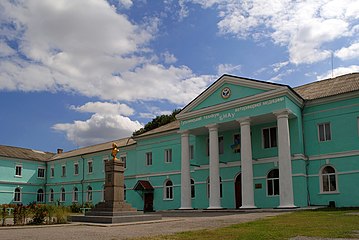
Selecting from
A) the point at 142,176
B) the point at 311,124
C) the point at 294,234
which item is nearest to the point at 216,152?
the point at 311,124

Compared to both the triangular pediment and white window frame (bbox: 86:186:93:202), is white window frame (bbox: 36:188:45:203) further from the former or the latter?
the triangular pediment

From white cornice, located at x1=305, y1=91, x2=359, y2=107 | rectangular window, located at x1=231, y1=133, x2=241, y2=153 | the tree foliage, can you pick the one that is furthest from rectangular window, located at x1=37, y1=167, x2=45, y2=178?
white cornice, located at x1=305, y1=91, x2=359, y2=107

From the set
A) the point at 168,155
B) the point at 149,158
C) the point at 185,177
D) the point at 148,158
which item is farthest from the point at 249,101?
the point at 148,158

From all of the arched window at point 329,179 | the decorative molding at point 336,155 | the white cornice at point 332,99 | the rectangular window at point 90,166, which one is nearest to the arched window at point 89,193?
the rectangular window at point 90,166

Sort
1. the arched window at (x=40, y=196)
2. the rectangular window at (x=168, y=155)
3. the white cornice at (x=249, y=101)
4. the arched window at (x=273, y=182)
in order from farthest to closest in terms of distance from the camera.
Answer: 1. the arched window at (x=40, y=196)
2. the rectangular window at (x=168, y=155)
3. the arched window at (x=273, y=182)
4. the white cornice at (x=249, y=101)

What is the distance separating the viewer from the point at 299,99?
24.8 m

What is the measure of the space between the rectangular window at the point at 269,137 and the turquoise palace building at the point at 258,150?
0.07 m

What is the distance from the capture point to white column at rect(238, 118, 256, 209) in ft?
78.5

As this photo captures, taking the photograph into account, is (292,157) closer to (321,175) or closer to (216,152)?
(321,175)

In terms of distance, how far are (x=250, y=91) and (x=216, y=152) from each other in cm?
479

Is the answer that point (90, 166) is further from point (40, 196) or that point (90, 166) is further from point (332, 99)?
point (332, 99)

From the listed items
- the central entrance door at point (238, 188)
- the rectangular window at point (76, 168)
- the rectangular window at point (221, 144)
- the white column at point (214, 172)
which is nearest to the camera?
the white column at point (214, 172)

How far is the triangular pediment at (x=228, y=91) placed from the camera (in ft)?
81.7

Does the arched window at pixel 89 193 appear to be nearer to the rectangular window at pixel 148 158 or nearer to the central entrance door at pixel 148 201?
the central entrance door at pixel 148 201
